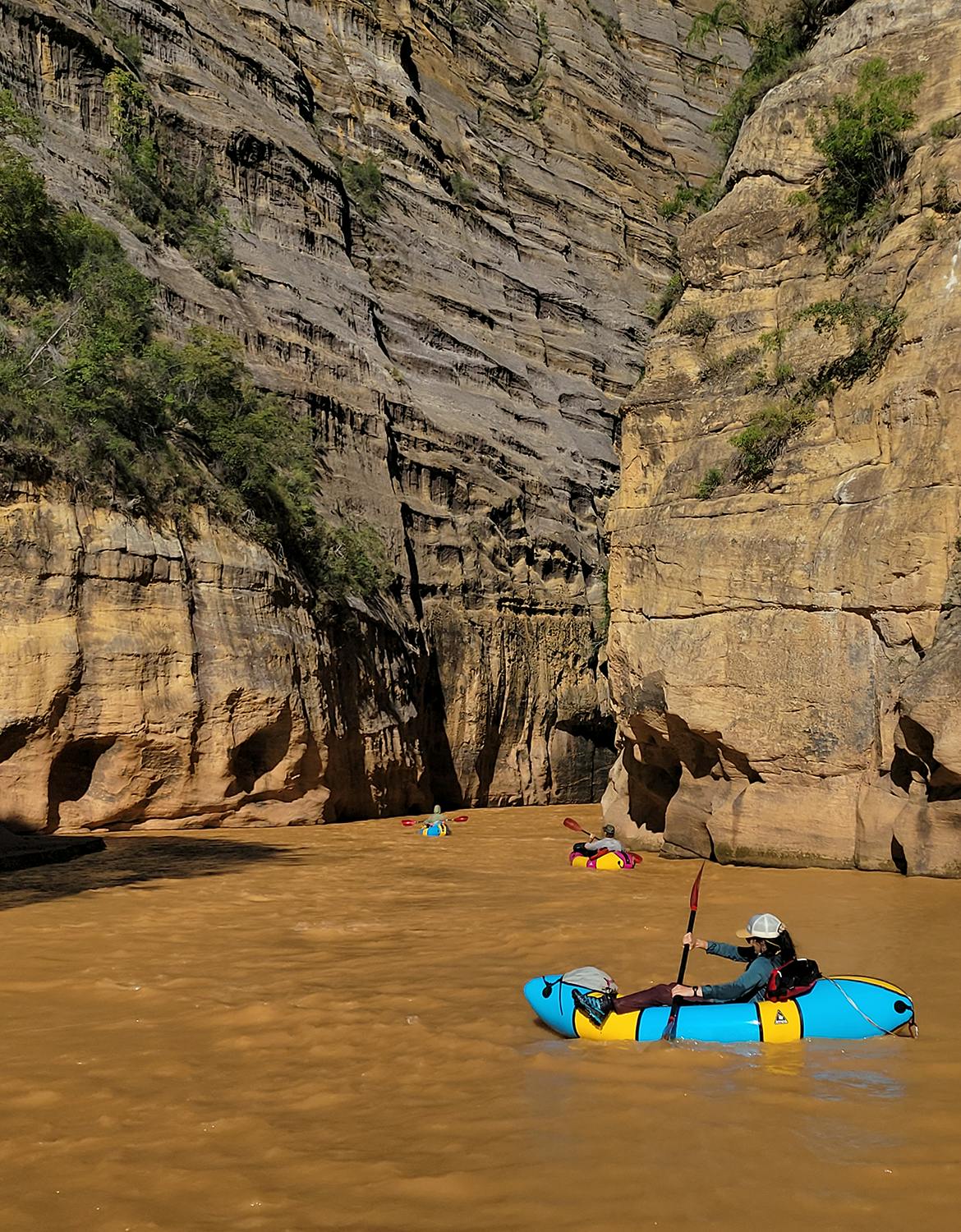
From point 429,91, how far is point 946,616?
110 ft

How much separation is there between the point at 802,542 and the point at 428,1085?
10427 mm

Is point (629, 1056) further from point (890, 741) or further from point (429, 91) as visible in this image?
point (429, 91)

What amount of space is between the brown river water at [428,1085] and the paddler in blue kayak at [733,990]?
277 millimetres

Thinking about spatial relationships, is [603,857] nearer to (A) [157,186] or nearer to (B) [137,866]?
(B) [137,866]

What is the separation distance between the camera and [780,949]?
6.14 m

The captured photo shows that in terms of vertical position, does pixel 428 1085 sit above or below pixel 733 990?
below

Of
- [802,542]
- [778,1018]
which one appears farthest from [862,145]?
[778,1018]

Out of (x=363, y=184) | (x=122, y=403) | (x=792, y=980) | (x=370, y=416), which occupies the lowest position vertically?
(x=792, y=980)

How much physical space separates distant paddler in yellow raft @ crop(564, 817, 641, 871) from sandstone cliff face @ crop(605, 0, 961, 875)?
52.1 inches

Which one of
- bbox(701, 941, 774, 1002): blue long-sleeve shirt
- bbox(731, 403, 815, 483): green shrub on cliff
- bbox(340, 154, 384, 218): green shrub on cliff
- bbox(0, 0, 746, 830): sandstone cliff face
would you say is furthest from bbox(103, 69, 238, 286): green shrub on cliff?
bbox(701, 941, 774, 1002): blue long-sleeve shirt

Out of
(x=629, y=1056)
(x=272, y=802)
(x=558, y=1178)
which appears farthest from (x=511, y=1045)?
(x=272, y=802)

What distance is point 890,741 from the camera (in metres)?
12.2

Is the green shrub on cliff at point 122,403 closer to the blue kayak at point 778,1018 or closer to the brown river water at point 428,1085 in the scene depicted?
the brown river water at point 428,1085

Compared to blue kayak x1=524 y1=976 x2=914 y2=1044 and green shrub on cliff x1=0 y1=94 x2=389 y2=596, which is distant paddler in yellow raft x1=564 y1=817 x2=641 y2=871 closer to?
blue kayak x1=524 y1=976 x2=914 y2=1044
